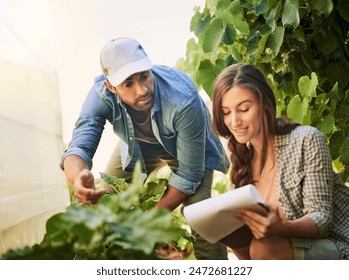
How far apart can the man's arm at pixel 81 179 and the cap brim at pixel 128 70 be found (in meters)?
0.22

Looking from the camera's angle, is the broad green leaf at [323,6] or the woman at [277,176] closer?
the woman at [277,176]

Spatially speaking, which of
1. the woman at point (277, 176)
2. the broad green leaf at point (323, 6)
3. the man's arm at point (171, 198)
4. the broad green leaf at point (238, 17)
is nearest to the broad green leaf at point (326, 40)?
the broad green leaf at point (323, 6)

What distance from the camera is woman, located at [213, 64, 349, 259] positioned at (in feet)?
4.26

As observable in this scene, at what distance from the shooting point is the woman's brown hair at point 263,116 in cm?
142

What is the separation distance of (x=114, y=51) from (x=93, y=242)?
0.65 meters

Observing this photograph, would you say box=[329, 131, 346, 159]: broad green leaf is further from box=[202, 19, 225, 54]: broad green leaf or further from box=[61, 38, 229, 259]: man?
box=[202, 19, 225, 54]: broad green leaf

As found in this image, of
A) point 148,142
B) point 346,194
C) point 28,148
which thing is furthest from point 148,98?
point 346,194

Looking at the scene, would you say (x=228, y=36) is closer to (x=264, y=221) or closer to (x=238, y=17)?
(x=238, y=17)

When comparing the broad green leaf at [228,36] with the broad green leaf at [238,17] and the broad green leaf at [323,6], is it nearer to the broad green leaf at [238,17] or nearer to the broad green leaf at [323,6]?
the broad green leaf at [238,17]

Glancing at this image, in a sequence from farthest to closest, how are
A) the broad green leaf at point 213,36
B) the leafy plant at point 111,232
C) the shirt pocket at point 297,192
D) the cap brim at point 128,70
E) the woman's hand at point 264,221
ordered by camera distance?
1. the broad green leaf at point 213,36
2. the cap brim at point 128,70
3. the shirt pocket at point 297,192
4. the woman's hand at point 264,221
5. the leafy plant at point 111,232

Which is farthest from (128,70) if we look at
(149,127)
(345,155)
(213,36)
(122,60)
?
(345,155)

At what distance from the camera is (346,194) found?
4.59 ft

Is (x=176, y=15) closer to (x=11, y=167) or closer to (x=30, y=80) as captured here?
(x=30, y=80)

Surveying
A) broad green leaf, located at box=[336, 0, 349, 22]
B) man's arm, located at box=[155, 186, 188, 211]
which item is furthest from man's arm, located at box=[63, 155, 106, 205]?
broad green leaf, located at box=[336, 0, 349, 22]
